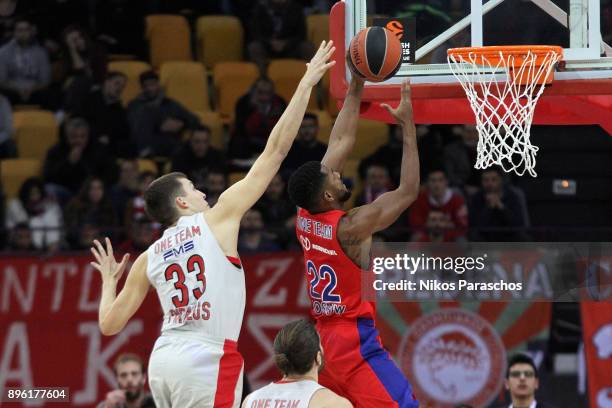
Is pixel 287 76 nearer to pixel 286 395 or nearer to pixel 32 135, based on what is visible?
pixel 32 135

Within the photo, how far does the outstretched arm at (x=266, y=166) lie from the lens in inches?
273

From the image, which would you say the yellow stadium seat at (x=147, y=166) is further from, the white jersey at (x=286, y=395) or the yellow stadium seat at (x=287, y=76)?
the white jersey at (x=286, y=395)

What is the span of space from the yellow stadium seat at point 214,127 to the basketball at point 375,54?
6.11 meters

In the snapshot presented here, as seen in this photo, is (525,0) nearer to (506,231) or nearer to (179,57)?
(506,231)

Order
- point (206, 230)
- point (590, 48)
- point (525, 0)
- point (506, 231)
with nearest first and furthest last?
point (206, 230) → point (590, 48) → point (525, 0) → point (506, 231)

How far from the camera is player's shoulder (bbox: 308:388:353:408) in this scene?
6570 millimetres

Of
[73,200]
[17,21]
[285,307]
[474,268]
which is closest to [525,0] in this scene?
[474,268]

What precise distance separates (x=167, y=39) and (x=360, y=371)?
27.3ft

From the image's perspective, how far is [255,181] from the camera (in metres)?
6.95

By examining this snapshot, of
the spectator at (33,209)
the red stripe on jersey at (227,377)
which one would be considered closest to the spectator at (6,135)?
the spectator at (33,209)

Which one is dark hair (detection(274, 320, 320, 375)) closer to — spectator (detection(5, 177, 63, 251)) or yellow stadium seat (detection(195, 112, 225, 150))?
spectator (detection(5, 177, 63, 251))

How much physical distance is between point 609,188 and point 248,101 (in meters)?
3.52

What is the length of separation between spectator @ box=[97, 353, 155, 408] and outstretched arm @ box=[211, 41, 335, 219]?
3359 mm

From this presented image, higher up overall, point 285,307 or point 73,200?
point 73,200
